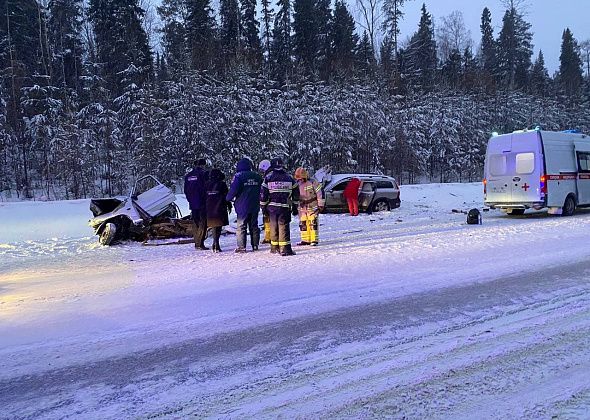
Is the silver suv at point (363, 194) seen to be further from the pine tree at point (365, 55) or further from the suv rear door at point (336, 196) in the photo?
the pine tree at point (365, 55)

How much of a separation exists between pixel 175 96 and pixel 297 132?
764cm

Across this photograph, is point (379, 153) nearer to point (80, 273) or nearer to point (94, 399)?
point (80, 273)

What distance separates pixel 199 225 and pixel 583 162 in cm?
1295

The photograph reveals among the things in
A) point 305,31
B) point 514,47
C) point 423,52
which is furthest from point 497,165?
point 514,47

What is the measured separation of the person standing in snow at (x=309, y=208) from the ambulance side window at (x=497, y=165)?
7896mm

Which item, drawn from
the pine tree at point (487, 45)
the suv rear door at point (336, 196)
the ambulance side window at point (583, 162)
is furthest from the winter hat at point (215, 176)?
the pine tree at point (487, 45)

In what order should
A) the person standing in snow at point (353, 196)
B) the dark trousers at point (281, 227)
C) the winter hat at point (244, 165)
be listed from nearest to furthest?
the dark trousers at point (281, 227) → the winter hat at point (244, 165) → the person standing in snow at point (353, 196)

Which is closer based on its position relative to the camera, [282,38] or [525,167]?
[525,167]

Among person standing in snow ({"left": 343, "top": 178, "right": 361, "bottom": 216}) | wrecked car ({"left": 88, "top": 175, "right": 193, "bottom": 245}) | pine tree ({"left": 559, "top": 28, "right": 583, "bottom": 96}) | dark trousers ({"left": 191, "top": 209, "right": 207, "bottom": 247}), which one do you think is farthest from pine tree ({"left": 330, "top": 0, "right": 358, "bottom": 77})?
dark trousers ({"left": 191, "top": 209, "right": 207, "bottom": 247})

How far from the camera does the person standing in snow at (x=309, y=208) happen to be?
1024cm

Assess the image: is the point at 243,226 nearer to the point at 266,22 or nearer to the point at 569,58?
the point at 266,22

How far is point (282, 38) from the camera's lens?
4744 centimetres

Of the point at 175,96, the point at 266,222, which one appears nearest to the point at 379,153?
the point at 175,96

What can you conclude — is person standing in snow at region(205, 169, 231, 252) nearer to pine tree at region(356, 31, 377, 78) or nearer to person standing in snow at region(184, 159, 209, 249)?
person standing in snow at region(184, 159, 209, 249)
